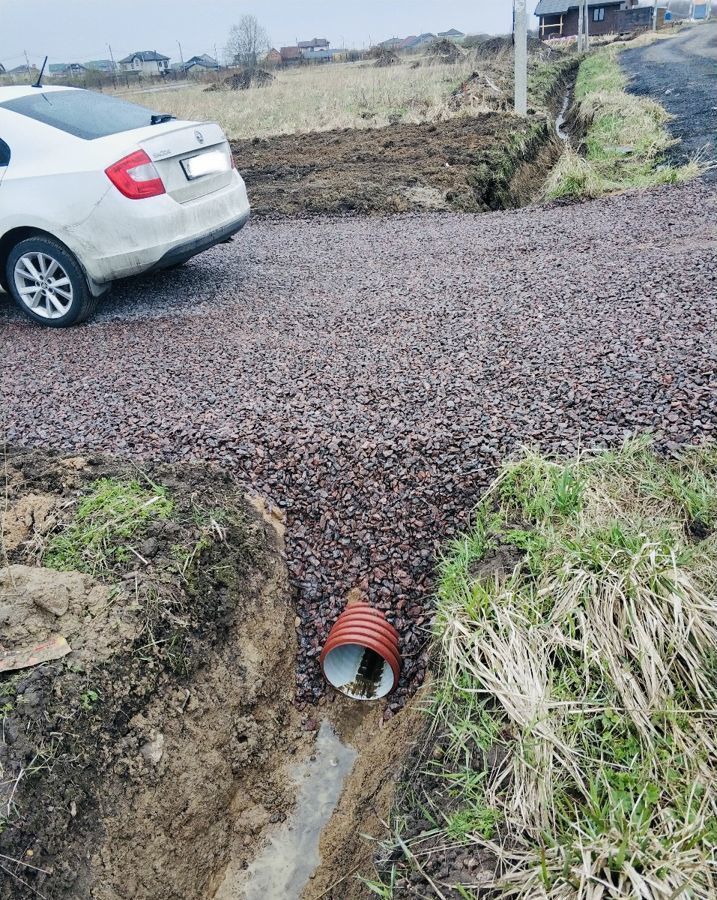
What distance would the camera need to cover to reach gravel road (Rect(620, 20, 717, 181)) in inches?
410

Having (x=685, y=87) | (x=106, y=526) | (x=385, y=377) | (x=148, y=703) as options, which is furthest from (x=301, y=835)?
(x=685, y=87)

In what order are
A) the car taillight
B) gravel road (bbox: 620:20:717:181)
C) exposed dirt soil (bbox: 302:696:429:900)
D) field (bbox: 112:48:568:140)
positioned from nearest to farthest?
exposed dirt soil (bbox: 302:696:429:900) → the car taillight → gravel road (bbox: 620:20:717:181) → field (bbox: 112:48:568:140)

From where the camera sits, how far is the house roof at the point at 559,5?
61.3m

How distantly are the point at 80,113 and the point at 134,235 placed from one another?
129 cm

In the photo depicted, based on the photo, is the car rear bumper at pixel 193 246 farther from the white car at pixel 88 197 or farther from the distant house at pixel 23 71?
the distant house at pixel 23 71

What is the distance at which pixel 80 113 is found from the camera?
5504mm

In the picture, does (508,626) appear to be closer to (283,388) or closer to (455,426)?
(455,426)

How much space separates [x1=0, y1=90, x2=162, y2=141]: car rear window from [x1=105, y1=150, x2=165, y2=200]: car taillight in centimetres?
45

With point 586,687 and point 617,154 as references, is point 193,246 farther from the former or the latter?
point 617,154

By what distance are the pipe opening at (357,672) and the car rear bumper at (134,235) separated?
3687 millimetres

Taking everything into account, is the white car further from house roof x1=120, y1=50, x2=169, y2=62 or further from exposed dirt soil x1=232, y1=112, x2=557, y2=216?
house roof x1=120, y1=50, x2=169, y2=62

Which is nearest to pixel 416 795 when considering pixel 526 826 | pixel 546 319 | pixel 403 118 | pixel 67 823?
pixel 526 826

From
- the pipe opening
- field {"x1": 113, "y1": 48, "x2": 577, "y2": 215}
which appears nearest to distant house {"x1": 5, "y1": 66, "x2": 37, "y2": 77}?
field {"x1": 113, "y1": 48, "x2": 577, "y2": 215}

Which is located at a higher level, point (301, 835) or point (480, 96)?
point (480, 96)
